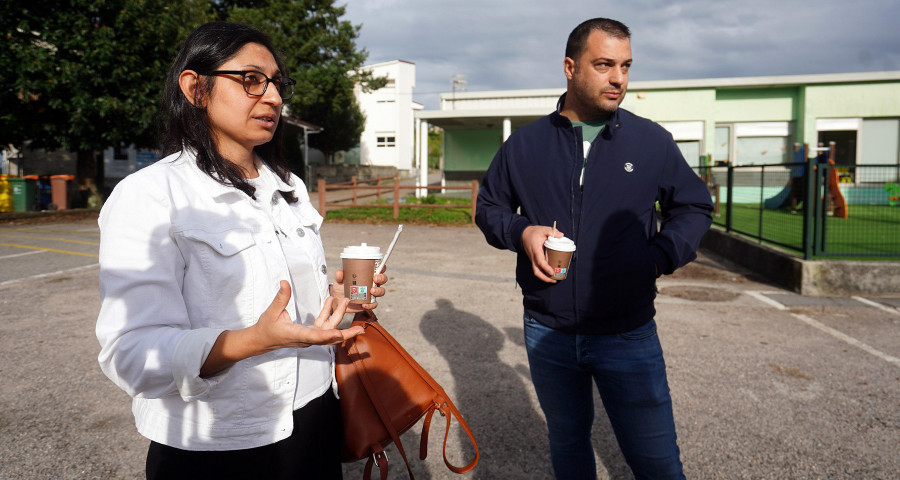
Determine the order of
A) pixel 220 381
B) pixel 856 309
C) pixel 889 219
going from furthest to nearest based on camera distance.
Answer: pixel 889 219
pixel 856 309
pixel 220 381

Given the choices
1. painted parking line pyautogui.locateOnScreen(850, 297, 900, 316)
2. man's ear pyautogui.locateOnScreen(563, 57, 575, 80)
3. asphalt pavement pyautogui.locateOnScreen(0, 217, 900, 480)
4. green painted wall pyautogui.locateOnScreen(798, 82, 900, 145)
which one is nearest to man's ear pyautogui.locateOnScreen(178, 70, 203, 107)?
man's ear pyautogui.locateOnScreen(563, 57, 575, 80)

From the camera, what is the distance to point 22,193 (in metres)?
17.0

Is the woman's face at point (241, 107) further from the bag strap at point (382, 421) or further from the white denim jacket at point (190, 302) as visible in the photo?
the bag strap at point (382, 421)

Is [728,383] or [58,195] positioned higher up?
[58,195]

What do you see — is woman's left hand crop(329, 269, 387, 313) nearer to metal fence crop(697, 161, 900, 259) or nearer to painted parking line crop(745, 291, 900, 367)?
painted parking line crop(745, 291, 900, 367)

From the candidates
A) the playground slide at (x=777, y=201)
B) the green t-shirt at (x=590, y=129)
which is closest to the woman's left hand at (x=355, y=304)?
the green t-shirt at (x=590, y=129)

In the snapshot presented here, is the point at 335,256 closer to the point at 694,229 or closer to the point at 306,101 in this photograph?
the point at 694,229

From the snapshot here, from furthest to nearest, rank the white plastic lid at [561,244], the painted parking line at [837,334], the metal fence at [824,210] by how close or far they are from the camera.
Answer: the metal fence at [824,210]
the painted parking line at [837,334]
the white plastic lid at [561,244]

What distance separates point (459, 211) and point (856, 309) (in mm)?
11183

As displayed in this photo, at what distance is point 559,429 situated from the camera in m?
2.41

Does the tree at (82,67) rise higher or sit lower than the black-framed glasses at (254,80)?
higher

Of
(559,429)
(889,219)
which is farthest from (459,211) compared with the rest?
(559,429)

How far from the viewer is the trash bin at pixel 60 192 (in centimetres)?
1786

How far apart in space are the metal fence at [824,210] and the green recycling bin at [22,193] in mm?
18557
